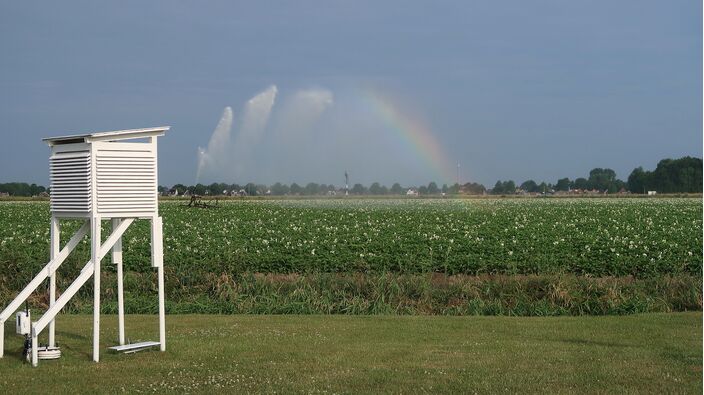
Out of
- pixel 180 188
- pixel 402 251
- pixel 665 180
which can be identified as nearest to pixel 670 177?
pixel 665 180

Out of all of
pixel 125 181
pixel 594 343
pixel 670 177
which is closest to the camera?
pixel 125 181

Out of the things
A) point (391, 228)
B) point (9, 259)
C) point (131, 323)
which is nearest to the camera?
point (131, 323)

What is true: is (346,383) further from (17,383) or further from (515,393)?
(17,383)

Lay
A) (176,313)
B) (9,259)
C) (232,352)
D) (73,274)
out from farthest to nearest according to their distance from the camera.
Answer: (9,259), (73,274), (176,313), (232,352)

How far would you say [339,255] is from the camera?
24.4 meters

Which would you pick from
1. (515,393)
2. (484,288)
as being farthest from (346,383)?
(484,288)

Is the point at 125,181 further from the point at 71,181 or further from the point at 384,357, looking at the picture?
the point at 384,357

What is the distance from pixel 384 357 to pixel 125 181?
4.14 m

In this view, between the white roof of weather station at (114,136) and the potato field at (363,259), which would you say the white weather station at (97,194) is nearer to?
the white roof of weather station at (114,136)

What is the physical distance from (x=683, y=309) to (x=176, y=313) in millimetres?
10244

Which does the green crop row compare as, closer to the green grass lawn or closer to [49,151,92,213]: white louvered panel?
the green grass lawn

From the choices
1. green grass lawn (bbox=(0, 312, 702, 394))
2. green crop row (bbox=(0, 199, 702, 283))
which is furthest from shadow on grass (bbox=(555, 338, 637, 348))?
green crop row (bbox=(0, 199, 702, 283))

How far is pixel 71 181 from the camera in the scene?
1145cm

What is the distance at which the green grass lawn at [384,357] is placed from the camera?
9.95 metres
